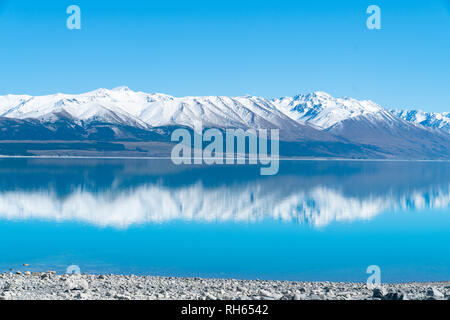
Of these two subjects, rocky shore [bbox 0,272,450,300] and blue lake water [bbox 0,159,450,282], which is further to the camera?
blue lake water [bbox 0,159,450,282]

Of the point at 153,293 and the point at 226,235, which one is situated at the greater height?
the point at 153,293

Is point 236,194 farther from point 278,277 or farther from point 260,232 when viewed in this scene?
point 278,277

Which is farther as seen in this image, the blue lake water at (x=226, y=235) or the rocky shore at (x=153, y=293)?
the blue lake water at (x=226, y=235)

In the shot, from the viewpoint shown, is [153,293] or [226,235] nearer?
[153,293]

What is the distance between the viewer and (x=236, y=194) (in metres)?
62.4

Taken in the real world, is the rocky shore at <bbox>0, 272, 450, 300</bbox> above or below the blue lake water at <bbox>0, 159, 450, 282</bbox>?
above

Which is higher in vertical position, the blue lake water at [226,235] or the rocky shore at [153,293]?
the rocky shore at [153,293]

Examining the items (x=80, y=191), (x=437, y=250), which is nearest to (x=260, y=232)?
(x=437, y=250)
